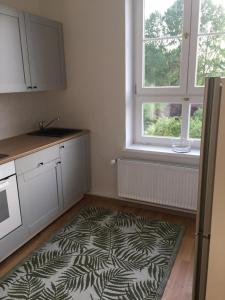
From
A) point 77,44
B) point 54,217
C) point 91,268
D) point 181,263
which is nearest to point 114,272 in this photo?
point 91,268

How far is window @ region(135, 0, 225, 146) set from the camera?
2496 mm

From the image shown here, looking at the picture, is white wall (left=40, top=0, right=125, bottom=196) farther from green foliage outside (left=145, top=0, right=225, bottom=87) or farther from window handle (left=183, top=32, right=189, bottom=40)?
window handle (left=183, top=32, right=189, bottom=40)

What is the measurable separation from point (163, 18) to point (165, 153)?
143cm

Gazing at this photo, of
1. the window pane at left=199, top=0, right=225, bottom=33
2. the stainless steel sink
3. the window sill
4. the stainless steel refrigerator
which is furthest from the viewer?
the stainless steel sink

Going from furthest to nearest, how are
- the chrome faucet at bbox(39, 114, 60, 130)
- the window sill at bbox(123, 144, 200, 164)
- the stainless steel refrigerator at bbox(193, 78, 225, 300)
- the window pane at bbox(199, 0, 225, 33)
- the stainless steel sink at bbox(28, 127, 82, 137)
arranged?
1. the chrome faucet at bbox(39, 114, 60, 130)
2. the stainless steel sink at bbox(28, 127, 82, 137)
3. the window sill at bbox(123, 144, 200, 164)
4. the window pane at bbox(199, 0, 225, 33)
5. the stainless steel refrigerator at bbox(193, 78, 225, 300)

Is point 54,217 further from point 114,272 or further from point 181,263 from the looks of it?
point 181,263

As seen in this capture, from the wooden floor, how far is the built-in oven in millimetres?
279

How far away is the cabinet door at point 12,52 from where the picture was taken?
2.27 metres

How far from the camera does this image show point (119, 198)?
3.18 m

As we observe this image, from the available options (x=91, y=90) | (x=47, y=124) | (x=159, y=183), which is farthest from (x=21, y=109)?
(x=159, y=183)

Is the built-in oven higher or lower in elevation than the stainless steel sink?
lower

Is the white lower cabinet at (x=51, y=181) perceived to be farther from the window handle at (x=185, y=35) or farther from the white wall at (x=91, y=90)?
the window handle at (x=185, y=35)

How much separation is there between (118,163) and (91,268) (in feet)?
4.05

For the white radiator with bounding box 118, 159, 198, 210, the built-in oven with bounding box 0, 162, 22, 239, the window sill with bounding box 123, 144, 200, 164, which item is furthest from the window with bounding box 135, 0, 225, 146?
the built-in oven with bounding box 0, 162, 22, 239
